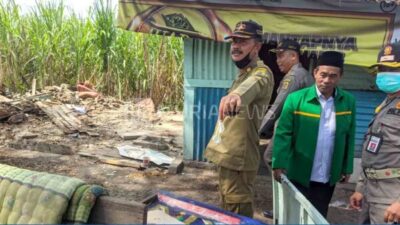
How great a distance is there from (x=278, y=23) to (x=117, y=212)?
3.32m

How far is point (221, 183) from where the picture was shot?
9.43 feet

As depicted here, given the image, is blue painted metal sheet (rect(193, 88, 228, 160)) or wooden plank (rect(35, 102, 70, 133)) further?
wooden plank (rect(35, 102, 70, 133))

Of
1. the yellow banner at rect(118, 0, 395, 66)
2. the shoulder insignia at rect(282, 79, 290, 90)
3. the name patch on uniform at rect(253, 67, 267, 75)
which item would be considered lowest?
the shoulder insignia at rect(282, 79, 290, 90)

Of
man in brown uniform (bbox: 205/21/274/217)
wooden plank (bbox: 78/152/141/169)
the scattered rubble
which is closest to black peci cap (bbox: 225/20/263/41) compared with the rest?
man in brown uniform (bbox: 205/21/274/217)

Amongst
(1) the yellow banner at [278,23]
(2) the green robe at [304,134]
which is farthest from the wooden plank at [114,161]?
(2) the green robe at [304,134]

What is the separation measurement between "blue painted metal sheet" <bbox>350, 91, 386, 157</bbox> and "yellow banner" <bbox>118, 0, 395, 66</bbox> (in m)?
0.80

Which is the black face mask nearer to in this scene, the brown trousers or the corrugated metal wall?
the brown trousers

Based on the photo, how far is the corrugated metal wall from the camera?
549cm

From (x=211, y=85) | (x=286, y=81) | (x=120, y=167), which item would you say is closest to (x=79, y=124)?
(x=120, y=167)

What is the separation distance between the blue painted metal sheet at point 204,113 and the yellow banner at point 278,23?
34.0 inches

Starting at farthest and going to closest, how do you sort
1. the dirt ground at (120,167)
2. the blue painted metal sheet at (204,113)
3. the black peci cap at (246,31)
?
the blue painted metal sheet at (204,113) < the dirt ground at (120,167) < the black peci cap at (246,31)

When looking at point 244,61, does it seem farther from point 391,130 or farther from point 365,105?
point 365,105

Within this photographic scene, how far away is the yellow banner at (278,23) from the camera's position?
483cm

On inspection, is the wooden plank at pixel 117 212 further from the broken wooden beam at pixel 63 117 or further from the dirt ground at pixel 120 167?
the broken wooden beam at pixel 63 117
